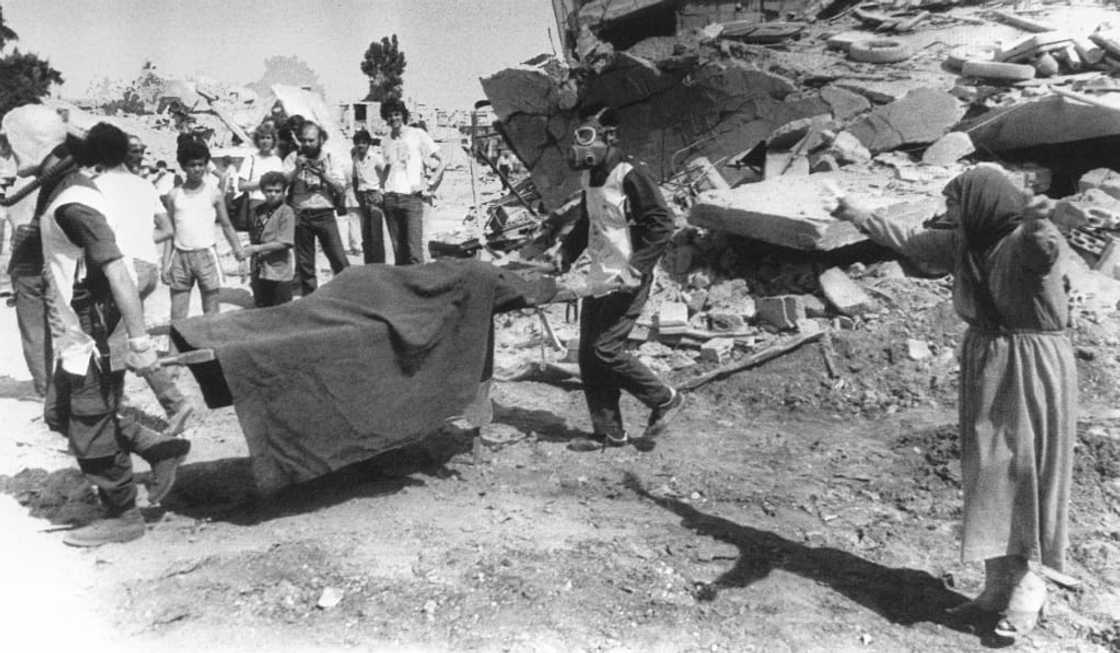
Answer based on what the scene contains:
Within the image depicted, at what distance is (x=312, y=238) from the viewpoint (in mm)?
7535

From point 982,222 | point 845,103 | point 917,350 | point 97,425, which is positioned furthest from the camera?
point 845,103

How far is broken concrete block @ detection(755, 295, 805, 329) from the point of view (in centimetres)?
662

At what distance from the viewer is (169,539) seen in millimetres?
4004

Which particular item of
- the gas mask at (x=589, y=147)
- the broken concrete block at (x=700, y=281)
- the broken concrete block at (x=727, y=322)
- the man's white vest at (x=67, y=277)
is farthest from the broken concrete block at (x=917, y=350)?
the man's white vest at (x=67, y=277)

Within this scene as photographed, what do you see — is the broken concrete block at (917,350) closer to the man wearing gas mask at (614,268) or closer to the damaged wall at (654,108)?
the man wearing gas mask at (614,268)

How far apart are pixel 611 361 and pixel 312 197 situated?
3446 mm

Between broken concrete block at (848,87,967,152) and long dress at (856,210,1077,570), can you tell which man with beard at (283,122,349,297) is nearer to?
broken concrete block at (848,87,967,152)

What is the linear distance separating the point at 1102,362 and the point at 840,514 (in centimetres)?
251

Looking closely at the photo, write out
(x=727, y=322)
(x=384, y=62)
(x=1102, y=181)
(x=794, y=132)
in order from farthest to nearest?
(x=384, y=62)
(x=794, y=132)
(x=1102, y=181)
(x=727, y=322)

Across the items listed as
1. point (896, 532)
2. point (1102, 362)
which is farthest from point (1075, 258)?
point (896, 532)

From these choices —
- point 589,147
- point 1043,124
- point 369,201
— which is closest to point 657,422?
point 589,147

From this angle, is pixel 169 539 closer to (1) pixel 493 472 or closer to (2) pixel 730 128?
(1) pixel 493 472

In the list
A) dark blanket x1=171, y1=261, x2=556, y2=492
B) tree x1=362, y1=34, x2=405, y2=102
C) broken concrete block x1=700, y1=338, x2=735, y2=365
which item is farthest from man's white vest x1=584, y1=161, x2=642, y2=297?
tree x1=362, y1=34, x2=405, y2=102

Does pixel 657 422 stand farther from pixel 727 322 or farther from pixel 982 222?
pixel 982 222
